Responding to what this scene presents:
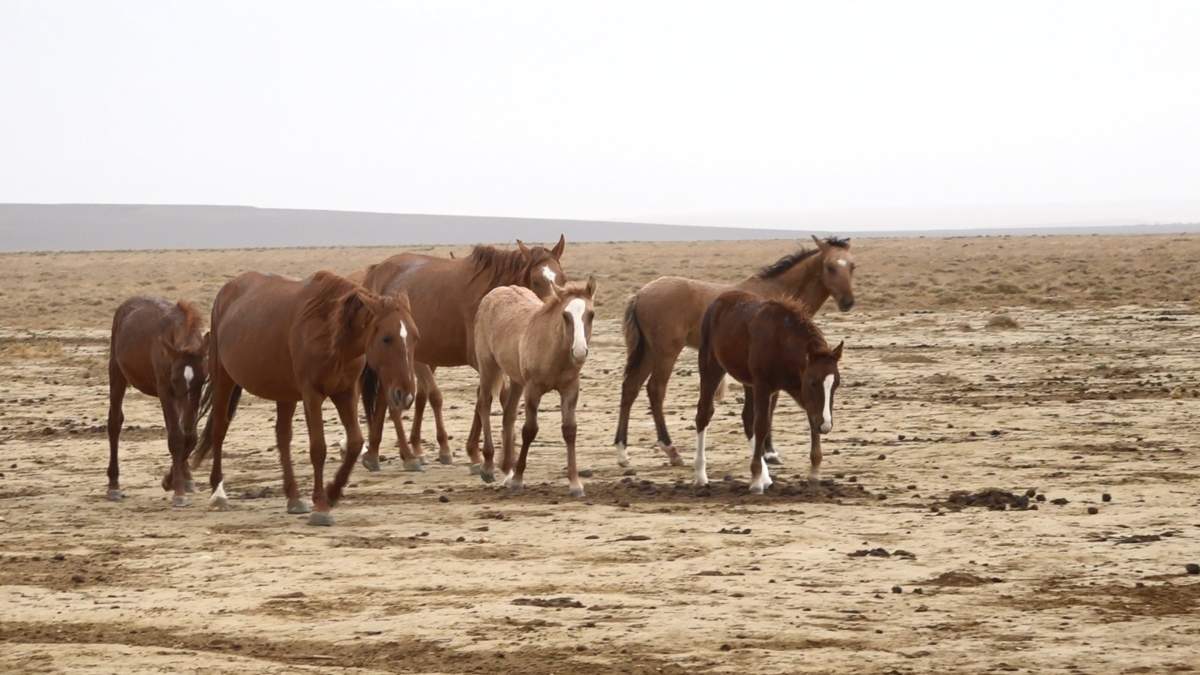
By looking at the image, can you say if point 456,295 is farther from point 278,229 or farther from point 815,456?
point 278,229

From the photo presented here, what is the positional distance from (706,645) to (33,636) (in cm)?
320

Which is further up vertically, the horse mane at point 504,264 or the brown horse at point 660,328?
the horse mane at point 504,264

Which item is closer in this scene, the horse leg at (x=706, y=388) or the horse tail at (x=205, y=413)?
the horse tail at (x=205, y=413)

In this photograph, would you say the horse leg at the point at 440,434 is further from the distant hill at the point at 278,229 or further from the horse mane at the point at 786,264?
the distant hill at the point at 278,229

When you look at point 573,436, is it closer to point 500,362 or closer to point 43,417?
point 500,362

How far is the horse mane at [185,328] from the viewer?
1258 cm

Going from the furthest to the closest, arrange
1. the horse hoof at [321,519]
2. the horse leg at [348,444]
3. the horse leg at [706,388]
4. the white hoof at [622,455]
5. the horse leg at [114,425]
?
the white hoof at [622,455] → the horse leg at [706,388] → the horse leg at [114,425] → the horse leg at [348,444] → the horse hoof at [321,519]

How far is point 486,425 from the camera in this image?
13.4m

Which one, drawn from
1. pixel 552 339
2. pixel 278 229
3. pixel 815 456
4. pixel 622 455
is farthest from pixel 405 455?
pixel 278 229

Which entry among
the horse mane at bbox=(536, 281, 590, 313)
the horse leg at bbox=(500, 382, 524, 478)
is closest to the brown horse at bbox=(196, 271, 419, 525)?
the horse mane at bbox=(536, 281, 590, 313)

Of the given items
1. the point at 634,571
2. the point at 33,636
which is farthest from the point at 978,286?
the point at 33,636

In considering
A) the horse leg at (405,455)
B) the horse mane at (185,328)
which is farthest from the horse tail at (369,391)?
the horse mane at (185,328)

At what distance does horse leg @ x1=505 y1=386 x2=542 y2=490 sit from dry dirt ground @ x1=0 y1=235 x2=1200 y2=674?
16 centimetres

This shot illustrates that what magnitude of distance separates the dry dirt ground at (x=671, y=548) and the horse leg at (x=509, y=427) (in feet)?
0.82
